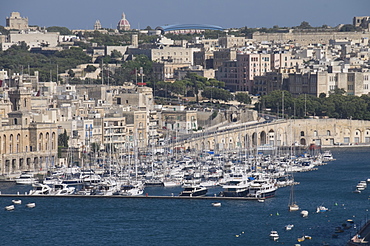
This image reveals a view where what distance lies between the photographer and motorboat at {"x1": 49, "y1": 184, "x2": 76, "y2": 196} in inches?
2034

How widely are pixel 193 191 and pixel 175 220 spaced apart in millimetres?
4759

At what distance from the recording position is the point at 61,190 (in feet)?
170

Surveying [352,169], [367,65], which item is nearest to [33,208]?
[352,169]

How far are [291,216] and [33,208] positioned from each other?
9359mm

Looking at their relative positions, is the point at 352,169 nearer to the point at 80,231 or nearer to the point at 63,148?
the point at 63,148

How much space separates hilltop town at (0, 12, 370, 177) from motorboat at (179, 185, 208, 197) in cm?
884

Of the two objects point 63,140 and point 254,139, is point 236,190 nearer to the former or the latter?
point 63,140

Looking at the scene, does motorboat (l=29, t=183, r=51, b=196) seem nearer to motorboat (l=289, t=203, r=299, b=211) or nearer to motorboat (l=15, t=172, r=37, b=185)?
motorboat (l=15, t=172, r=37, b=185)

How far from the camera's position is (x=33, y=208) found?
160 ft

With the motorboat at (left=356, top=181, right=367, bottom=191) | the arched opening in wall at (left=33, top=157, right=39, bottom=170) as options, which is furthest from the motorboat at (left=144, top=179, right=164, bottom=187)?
the motorboat at (left=356, top=181, right=367, bottom=191)

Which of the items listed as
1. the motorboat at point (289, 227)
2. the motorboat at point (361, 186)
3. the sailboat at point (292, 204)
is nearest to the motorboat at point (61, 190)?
the sailboat at point (292, 204)

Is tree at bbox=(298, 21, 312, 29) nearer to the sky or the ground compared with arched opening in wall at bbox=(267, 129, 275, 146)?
nearer to the sky

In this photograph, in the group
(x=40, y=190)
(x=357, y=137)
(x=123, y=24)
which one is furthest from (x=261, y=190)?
(x=123, y=24)

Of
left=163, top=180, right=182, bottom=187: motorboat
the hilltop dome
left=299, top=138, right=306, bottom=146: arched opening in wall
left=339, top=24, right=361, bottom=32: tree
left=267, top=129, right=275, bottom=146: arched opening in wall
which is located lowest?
left=163, top=180, right=182, bottom=187: motorboat
